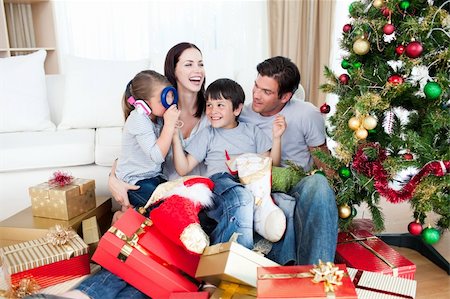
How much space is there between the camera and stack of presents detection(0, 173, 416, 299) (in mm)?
1090

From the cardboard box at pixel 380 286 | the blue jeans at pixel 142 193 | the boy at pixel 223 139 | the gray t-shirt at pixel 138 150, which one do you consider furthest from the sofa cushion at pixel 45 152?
the cardboard box at pixel 380 286

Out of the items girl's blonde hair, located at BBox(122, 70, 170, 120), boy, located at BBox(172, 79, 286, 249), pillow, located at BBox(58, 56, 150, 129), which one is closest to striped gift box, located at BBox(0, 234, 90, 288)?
boy, located at BBox(172, 79, 286, 249)

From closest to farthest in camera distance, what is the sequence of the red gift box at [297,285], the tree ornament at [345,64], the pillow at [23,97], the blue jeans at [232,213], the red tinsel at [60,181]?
the red gift box at [297,285]
the blue jeans at [232,213]
the tree ornament at [345,64]
the red tinsel at [60,181]
the pillow at [23,97]

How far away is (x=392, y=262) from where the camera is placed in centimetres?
148

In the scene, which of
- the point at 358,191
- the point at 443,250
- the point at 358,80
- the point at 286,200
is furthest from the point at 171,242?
the point at 443,250

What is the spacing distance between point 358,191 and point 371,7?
66 cm

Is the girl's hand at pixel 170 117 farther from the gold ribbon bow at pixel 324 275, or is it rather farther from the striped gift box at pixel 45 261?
the gold ribbon bow at pixel 324 275

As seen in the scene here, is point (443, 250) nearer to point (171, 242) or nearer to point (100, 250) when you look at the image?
point (171, 242)

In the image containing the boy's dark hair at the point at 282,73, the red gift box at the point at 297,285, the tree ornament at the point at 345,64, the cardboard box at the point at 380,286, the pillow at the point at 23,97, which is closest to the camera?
the red gift box at the point at 297,285

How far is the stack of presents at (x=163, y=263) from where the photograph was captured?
42.9 inches

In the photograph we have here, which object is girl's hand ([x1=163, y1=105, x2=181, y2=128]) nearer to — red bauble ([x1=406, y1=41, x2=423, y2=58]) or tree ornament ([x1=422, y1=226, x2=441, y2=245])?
red bauble ([x1=406, y1=41, x2=423, y2=58])

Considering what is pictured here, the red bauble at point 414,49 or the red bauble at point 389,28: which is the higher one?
the red bauble at point 389,28

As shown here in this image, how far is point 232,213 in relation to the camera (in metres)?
1.44

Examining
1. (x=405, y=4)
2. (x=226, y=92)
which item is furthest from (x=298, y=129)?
(x=405, y=4)
